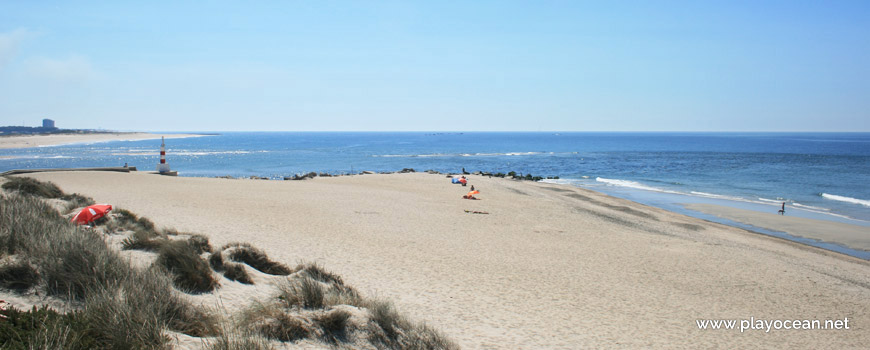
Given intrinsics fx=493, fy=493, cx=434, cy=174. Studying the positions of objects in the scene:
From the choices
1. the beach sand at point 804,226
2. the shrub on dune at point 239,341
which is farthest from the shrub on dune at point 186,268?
the beach sand at point 804,226

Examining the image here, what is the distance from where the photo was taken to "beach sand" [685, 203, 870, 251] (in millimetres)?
17312

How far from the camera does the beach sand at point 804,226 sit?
17312 mm

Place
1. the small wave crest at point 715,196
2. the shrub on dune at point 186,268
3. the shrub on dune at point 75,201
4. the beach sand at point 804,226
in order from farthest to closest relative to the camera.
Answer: the small wave crest at point 715,196 < the beach sand at point 804,226 < the shrub on dune at point 75,201 < the shrub on dune at point 186,268

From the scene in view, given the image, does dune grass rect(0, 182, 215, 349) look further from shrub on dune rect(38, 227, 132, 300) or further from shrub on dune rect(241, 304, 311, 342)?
shrub on dune rect(241, 304, 311, 342)

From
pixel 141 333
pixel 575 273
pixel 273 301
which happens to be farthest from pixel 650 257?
pixel 141 333

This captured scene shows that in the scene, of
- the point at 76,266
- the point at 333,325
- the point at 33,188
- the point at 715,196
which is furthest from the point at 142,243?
the point at 715,196

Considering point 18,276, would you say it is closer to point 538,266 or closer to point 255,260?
point 255,260

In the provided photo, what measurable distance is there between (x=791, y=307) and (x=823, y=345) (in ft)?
5.17

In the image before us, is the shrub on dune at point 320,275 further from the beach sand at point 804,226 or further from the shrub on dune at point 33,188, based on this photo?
the beach sand at point 804,226

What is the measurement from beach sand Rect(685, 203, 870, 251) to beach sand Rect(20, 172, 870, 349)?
251 cm

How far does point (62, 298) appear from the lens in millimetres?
4684

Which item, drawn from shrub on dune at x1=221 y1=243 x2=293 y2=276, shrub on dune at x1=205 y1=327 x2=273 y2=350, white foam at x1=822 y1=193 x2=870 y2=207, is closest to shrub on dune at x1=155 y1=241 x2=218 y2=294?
shrub on dune at x1=221 y1=243 x2=293 y2=276

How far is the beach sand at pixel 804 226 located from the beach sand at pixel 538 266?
Answer: 251 cm

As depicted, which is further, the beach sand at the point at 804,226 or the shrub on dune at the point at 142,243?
the beach sand at the point at 804,226
